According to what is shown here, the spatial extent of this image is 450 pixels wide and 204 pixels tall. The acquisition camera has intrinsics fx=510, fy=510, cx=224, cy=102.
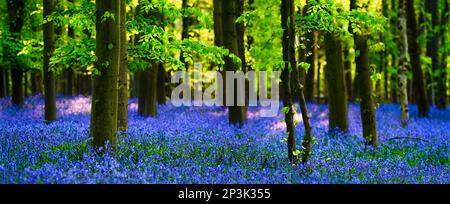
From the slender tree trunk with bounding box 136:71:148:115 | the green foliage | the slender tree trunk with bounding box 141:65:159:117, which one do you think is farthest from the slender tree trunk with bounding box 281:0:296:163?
the green foliage

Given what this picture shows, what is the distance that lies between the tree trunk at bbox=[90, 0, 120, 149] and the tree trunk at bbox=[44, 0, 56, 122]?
7.39 meters

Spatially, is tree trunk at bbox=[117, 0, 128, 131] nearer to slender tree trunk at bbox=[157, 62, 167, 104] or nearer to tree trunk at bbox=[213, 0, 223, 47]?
tree trunk at bbox=[213, 0, 223, 47]

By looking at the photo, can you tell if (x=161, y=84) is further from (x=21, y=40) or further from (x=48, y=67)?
(x=48, y=67)

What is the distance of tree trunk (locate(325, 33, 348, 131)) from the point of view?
45.9 ft

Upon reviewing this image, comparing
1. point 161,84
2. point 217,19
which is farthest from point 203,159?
point 161,84

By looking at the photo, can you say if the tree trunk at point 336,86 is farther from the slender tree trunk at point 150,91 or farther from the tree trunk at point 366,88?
the slender tree trunk at point 150,91

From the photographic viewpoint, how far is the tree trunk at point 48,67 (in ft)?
47.8

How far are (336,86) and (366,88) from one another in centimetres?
240

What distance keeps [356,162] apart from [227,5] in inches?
306

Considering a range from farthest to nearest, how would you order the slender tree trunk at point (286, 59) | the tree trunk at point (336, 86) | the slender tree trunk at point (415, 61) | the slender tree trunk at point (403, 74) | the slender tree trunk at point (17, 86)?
the slender tree trunk at point (17, 86)
the slender tree trunk at point (415, 61)
the slender tree trunk at point (403, 74)
the tree trunk at point (336, 86)
the slender tree trunk at point (286, 59)

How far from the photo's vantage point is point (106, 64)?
7.80 metres

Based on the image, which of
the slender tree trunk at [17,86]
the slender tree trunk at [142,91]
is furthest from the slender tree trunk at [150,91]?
the slender tree trunk at [17,86]

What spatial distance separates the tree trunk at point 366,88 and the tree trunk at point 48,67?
863 cm
